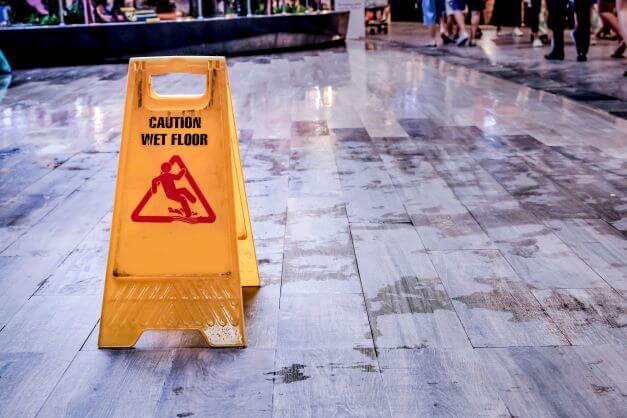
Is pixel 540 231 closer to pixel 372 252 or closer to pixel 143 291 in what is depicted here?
pixel 372 252

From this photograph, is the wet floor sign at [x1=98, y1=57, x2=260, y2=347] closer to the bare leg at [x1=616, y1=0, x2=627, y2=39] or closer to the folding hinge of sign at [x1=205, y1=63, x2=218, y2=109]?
the folding hinge of sign at [x1=205, y1=63, x2=218, y2=109]

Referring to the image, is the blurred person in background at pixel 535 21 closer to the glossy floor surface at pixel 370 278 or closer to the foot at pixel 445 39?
the foot at pixel 445 39

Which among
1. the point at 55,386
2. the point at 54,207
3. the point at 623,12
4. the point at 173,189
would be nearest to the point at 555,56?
the point at 623,12

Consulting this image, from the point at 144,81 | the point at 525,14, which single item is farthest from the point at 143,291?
the point at 525,14

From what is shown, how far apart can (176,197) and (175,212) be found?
0.05 metres

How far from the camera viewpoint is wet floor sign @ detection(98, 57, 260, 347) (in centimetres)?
260

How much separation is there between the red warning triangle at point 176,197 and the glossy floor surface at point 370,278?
A: 1.36 ft

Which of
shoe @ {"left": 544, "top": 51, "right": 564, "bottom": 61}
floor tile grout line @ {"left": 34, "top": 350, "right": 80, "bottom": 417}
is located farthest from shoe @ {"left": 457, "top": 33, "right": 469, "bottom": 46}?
floor tile grout line @ {"left": 34, "top": 350, "right": 80, "bottom": 417}

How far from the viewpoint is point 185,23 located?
13984 millimetres

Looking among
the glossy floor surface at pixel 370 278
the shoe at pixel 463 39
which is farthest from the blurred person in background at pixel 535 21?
the glossy floor surface at pixel 370 278

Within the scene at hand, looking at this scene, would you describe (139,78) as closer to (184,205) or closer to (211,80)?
(211,80)

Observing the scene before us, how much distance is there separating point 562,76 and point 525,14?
12661 mm

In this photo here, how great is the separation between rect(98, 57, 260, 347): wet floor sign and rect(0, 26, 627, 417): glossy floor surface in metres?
0.11

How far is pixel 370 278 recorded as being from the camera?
125 inches
